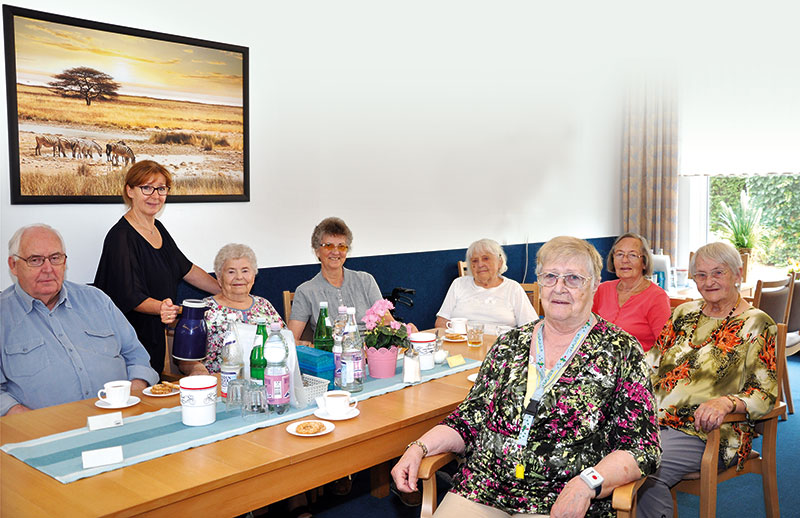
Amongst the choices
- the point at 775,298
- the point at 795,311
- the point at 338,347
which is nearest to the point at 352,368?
the point at 338,347

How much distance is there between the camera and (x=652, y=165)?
6.45m

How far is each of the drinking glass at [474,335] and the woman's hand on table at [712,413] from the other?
1077mm

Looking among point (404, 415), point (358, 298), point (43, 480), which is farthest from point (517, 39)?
point (43, 480)

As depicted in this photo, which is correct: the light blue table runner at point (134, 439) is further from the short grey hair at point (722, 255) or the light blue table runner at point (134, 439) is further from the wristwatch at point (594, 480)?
the short grey hair at point (722, 255)

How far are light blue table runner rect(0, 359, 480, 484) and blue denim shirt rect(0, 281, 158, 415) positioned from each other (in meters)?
0.53

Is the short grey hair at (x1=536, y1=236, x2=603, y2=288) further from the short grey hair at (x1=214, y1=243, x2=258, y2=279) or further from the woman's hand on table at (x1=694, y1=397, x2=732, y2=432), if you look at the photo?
the short grey hair at (x1=214, y1=243, x2=258, y2=279)

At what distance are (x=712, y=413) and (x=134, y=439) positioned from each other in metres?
1.81

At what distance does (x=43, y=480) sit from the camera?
5.41 feet

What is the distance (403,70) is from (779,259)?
3.83 meters

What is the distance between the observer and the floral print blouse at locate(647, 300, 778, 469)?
8.04ft

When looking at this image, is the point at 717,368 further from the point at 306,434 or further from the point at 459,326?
→ the point at 306,434

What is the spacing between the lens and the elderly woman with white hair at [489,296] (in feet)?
12.6

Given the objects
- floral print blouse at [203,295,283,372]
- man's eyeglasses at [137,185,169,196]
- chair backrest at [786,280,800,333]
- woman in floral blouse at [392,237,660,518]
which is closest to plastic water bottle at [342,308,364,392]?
woman in floral blouse at [392,237,660,518]

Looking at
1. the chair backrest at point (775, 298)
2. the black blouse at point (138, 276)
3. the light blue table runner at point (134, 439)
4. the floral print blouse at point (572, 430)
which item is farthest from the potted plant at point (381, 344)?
the chair backrest at point (775, 298)
